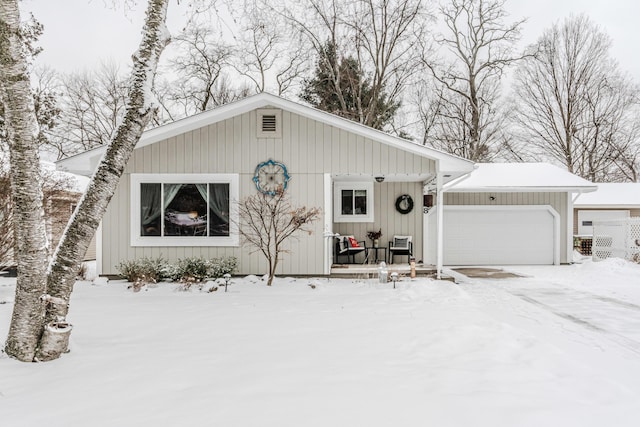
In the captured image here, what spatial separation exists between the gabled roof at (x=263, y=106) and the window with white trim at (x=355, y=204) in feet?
8.91

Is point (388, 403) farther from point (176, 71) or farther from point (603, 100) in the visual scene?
point (603, 100)

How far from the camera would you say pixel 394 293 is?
6492 millimetres

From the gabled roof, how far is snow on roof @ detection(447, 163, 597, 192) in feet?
9.55

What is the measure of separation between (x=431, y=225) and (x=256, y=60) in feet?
33.8

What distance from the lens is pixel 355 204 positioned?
10.4 m

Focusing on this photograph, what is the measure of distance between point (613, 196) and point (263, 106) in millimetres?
16093

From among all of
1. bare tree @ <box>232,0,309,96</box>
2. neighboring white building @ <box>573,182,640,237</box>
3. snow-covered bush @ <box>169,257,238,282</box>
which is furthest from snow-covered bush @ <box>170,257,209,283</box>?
neighboring white building @ <box>573,182,640,237</box>

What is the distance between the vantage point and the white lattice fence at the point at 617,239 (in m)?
10.6

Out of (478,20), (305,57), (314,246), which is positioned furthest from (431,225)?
(478,20)

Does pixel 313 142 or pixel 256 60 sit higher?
pixel 256 60

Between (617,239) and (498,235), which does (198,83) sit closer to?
(498,235)

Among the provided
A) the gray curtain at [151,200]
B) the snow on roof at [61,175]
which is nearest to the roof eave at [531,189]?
the gray curtain at [151,200]

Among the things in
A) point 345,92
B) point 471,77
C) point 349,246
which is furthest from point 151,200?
point 471,77

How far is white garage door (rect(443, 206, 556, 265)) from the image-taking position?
444 inches
